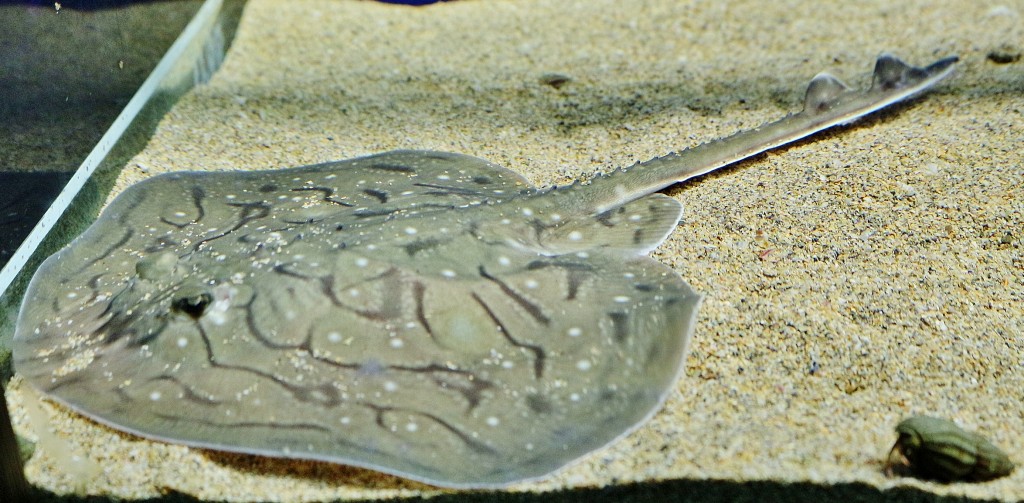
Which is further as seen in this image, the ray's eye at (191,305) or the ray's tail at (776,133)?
the ray's tail at (776,133)

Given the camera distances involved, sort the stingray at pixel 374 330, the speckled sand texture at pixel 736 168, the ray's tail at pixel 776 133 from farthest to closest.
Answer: the ray's tail at pixel 776 133
the speckled sand texture at pixel 736 168
the stingray at pixel 374 330

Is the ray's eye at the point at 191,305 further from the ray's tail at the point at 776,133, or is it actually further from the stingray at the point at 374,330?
the ray's tail at the point at 776,133

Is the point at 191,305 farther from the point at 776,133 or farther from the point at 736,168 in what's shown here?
the point at 776,133

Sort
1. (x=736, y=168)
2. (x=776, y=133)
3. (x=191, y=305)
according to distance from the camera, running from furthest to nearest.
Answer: (x=736, y=168) → (x=776, y=133) → (x=191, y=305)

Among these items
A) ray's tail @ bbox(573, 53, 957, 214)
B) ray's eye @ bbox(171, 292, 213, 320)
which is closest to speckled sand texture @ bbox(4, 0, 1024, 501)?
ray's tail @ bbox(573, 53, 957, 214)

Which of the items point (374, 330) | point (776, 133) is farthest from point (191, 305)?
point (776, 133)

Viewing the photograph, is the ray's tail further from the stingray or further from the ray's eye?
the ray's eye

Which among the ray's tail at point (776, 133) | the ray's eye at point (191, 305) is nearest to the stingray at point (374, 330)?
the ray's eye at point (191, 305)
